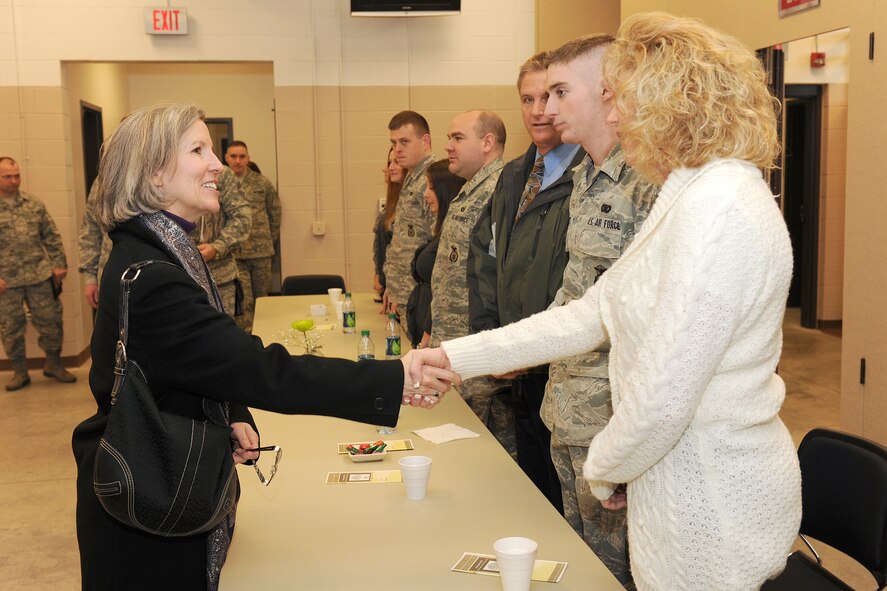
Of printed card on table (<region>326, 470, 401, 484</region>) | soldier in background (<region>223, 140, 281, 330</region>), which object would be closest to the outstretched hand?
printed card on table (<region>326, 470, 401, 484</region>)

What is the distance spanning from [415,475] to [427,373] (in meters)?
0.28

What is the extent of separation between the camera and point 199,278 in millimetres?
2088

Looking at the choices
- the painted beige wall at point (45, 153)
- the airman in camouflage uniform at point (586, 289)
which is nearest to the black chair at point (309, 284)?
the painted beige wall at point (45, 153)

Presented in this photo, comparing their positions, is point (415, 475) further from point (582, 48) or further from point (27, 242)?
point (27, 242)

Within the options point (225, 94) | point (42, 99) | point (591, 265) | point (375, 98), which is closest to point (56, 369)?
point (42, 99)

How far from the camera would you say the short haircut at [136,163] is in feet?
6.63

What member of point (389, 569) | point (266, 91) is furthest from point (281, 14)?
point (389, 569)

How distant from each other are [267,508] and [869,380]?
3.41 meters

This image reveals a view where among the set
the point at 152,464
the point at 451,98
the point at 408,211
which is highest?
the point at 451,98

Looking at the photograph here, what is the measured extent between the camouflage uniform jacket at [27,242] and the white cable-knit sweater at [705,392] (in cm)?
682

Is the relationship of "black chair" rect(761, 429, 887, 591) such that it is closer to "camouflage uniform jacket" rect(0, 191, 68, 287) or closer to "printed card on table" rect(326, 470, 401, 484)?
"printed card on table" rect(326, 470, 401, 484)

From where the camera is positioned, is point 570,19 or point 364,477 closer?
point 364,477

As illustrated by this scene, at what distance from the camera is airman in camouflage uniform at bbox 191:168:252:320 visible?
612 centimetres

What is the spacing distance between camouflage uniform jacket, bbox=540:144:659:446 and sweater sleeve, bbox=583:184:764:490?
938 mm
